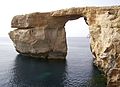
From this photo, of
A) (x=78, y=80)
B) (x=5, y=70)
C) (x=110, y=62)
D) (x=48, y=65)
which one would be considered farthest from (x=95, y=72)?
(x=5, y=70)

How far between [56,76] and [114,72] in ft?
60.1

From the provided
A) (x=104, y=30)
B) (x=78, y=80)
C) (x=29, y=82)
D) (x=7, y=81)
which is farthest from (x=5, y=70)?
(x=104, y=30)

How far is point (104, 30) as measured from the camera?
41188 mm

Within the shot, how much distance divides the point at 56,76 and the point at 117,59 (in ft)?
61.9

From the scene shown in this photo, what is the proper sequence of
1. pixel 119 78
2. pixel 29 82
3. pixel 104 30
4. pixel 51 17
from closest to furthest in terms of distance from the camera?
1. pixel 119 78
2. pixel 104 30
3. pixel 29 82
4. pixel 51 17

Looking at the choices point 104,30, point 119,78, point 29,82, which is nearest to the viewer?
point 119,78

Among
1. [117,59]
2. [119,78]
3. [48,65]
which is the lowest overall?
[48,65]

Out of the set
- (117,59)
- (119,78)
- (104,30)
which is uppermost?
(104,30)

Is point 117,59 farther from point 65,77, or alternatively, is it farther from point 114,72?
point 65,77

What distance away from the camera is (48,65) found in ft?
207

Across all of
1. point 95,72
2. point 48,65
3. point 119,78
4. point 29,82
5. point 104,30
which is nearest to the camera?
point 119,78

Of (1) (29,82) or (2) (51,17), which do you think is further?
(2) (51,17)

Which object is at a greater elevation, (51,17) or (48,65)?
(51,17)

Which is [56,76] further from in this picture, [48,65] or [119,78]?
[119,78]
